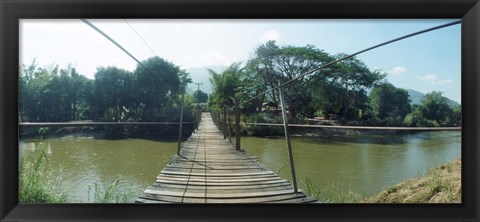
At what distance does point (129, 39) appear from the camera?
1938 mm

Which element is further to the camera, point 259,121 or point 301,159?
point 301,159

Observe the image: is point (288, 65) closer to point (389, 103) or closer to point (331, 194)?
point (389, 103)

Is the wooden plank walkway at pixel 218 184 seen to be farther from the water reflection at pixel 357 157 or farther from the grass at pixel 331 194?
the water reflection at pixel 357 157

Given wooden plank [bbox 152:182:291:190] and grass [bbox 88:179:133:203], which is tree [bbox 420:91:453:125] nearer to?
wooden plank [bbox 152:182:291:190]

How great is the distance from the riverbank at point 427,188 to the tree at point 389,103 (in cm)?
64

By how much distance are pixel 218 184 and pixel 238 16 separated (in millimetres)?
1111

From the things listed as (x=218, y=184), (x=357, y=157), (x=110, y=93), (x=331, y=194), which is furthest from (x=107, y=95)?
(x=357, y=157)

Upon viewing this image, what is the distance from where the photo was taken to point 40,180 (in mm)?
2084

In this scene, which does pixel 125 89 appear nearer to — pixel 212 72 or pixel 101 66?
pixel 101 66

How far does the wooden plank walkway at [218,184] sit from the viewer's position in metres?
1.70

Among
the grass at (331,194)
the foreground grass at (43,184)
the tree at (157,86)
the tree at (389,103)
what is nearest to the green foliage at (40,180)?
the foreground grass at (43,184)

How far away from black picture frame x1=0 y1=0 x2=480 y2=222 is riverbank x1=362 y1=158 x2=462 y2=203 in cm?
82

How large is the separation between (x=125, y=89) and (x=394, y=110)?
2.74 m
